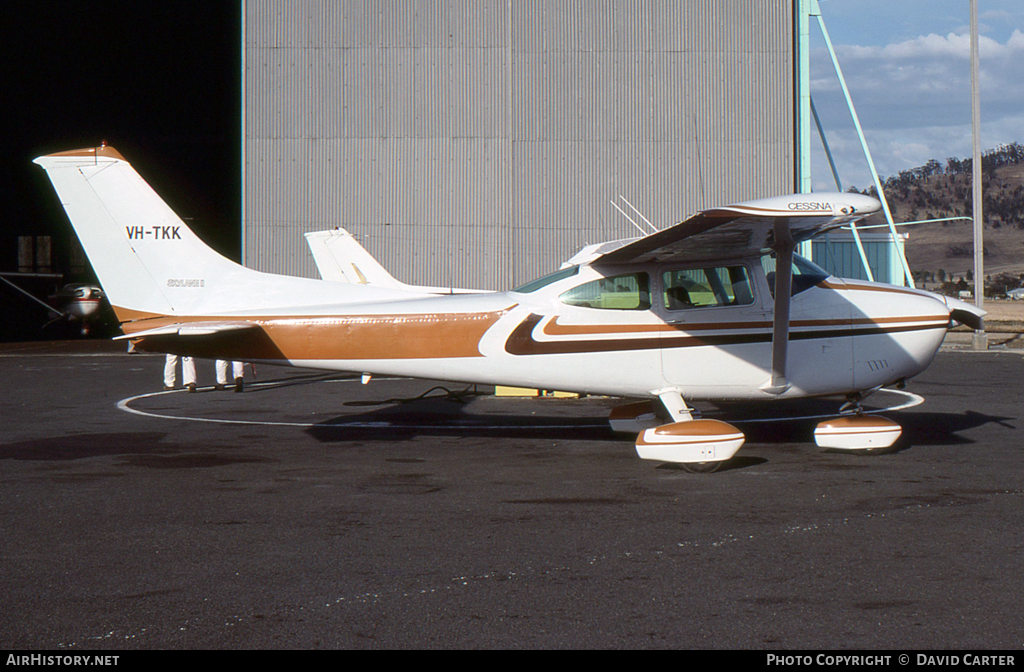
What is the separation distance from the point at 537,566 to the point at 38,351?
2519cm

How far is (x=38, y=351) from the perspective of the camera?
2572cm

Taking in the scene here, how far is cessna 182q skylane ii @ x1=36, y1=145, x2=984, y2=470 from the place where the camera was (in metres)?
8.91

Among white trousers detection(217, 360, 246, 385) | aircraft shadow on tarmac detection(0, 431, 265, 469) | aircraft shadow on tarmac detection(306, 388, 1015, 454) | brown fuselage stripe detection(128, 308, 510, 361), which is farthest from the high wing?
white trousers detection(217, 360, 246, 385)

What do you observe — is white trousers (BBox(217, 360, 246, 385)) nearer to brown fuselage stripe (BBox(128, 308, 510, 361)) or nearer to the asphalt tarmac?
the asphalt tarmac

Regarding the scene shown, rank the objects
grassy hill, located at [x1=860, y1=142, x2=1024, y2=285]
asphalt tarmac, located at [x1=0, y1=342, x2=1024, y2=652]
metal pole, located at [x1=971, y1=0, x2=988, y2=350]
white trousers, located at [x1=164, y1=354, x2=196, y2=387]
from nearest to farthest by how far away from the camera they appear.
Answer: asphalt tarmac, located at [x1=0, y1=342, x2=1024, y2=652] → white trousers, located at [x1=164, y1=354, x2=196, y2=387] → metal pole, located at [x1=971, y1=0, x2=988, y2=350] → grassy hill, located at [x1=860, y1=142, x2=1024, y2=285]

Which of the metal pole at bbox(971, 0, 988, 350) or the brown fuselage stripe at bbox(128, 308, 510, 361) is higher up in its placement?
the metal pole at bbox(971, 0, 988, 350)

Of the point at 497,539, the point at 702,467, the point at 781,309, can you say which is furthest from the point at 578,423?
the point at 497,539

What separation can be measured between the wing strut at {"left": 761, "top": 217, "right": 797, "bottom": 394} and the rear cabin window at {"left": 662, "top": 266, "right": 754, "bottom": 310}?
0.42 m

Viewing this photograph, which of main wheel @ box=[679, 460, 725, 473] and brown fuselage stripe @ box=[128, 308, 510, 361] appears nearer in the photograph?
main wheel @ box=[679, 460, 725, 473]

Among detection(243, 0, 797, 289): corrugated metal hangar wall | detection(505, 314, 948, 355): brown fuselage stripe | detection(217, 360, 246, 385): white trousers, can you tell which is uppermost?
detection(243, 0, 797, 289): corrugated metal hangar wall

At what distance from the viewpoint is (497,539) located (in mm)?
5762

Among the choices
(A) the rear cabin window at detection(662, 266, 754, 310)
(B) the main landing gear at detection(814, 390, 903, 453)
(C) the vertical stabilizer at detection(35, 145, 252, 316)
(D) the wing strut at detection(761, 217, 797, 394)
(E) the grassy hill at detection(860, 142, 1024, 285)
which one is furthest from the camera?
(E) the grassy hill at detection(860, 142, 1024, 285)

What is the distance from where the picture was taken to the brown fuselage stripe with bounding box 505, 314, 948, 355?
29.3 feet

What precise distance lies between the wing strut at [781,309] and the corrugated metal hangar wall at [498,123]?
1567 cm
